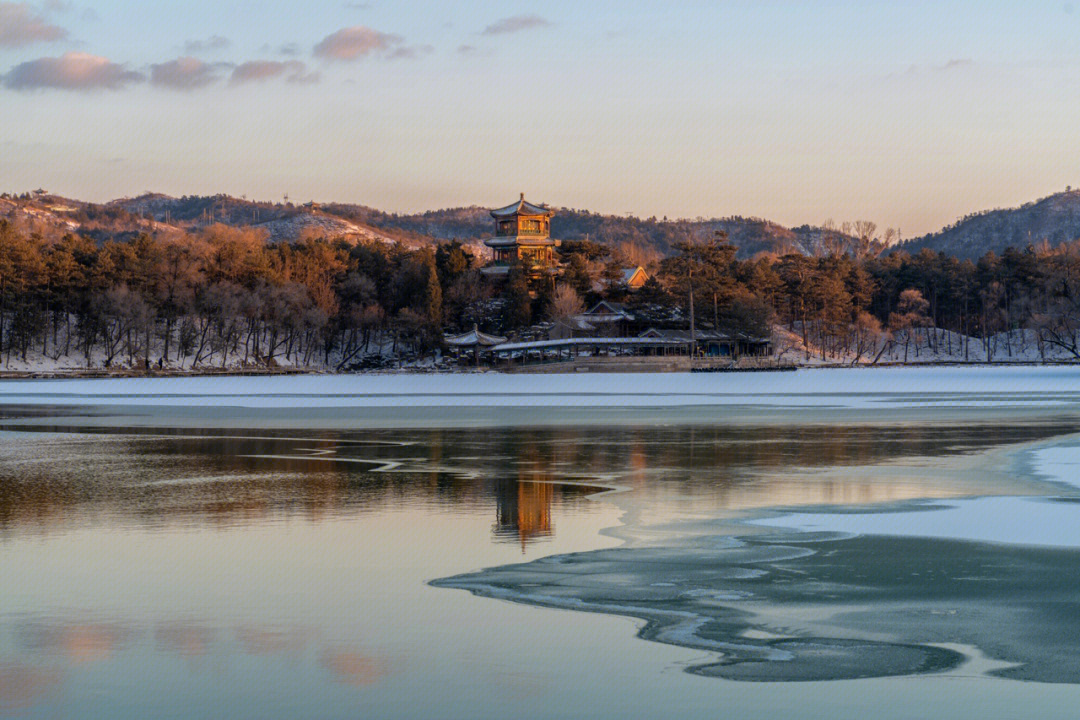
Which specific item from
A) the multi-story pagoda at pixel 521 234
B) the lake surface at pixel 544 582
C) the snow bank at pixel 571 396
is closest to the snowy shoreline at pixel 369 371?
the snow bank at pixel 571 396

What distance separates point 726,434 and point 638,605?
17.1 m

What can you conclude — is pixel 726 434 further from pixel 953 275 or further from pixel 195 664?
pixel 953 275

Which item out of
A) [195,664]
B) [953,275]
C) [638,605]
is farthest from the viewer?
[953,275]

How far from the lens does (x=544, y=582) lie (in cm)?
977

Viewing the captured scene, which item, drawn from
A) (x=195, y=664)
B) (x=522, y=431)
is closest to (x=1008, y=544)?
(x=195, y=664)

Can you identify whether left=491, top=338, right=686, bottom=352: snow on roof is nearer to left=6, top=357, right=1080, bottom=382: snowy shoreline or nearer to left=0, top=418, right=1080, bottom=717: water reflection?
left=6, top=357, right=1080, bottom=382: snowy shoreline

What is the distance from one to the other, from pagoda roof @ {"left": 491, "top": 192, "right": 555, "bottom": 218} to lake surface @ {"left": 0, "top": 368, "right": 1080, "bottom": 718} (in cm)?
8893

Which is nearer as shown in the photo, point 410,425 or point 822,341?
point 410,425

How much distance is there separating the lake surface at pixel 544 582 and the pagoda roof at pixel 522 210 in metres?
88.9

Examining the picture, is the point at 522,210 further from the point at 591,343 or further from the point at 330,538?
the point at 330,538

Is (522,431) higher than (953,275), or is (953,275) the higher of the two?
(953,275)

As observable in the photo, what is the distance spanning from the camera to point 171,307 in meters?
95.8

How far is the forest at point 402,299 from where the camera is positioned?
92062mm

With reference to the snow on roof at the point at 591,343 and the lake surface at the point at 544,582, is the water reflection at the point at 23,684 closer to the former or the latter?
the lake surface at the point at 544,582
